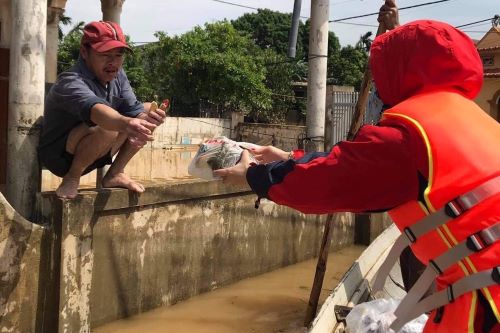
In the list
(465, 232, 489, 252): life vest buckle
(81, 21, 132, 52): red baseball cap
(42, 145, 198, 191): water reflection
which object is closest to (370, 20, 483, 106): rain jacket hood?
(465, 232, 489, 252): life vest buckle

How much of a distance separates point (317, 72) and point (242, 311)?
12.4ft

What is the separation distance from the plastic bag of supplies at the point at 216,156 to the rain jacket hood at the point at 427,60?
2.27 ft

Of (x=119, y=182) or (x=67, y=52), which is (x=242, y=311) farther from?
(x=67, y=52)

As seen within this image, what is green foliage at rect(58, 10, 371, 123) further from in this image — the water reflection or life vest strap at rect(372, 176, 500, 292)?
life vest strap at rect(372, 176, 500, 292)

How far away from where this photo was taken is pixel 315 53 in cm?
752

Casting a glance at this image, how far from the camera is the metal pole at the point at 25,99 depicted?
3824 mm

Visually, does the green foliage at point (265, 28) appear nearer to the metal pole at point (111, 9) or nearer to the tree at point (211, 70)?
the tree at point (211, 70)

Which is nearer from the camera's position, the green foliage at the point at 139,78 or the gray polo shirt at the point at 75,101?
the gray polo shirt at the point at 75,101

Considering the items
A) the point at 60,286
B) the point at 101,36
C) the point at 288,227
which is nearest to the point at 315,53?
the point at 288,227

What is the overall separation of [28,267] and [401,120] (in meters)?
3.04

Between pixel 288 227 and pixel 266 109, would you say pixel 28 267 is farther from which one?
pixel 266 109

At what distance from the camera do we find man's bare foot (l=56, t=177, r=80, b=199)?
12.3 ft

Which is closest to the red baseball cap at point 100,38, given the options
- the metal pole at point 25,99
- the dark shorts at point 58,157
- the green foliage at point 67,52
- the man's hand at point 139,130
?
the metal pole at point 25,99

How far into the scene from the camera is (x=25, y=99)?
3840mm
